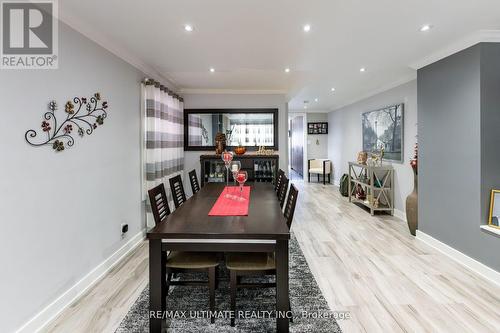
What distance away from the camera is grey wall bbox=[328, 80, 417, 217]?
175 inches

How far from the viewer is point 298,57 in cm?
325

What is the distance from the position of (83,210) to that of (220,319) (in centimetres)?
160

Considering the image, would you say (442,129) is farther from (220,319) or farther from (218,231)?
(220,319)

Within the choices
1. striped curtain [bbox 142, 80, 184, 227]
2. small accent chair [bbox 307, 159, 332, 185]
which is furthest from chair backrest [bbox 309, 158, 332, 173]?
striped curtain [bbox 142, 80, 184, 227]

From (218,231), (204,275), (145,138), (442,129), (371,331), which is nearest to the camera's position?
(218,231)

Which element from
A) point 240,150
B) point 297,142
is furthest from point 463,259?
point 297,142

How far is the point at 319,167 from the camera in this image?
28.2 ft

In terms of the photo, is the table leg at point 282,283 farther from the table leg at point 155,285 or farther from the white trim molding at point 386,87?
the white trim molding at point 386,87

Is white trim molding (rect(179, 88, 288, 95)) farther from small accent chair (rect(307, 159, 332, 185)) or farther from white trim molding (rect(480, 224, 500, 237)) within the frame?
small accent chair (rect(307, 159, 332, 185))

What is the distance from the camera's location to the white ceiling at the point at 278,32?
2.08 metres

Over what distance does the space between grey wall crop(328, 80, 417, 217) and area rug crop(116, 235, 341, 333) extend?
309 cm

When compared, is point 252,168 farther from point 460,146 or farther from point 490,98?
point 490,98

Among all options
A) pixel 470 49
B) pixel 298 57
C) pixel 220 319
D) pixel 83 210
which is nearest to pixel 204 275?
pixel 220 319

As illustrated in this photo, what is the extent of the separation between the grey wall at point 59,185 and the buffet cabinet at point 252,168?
1.91 metres
